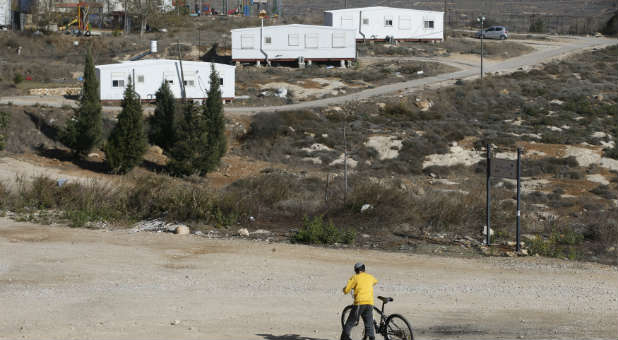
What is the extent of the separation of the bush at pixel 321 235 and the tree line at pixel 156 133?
55.8ft

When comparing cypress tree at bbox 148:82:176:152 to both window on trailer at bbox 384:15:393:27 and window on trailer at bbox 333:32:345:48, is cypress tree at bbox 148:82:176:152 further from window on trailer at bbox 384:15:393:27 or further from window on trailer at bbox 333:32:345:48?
window on trailer at bbox 384:15:393:27

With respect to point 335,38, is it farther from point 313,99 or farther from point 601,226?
point 601,226

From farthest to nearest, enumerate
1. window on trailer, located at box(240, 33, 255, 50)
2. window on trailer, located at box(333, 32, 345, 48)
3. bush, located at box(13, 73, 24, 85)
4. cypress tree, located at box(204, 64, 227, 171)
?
window on trailer, located at box(333, 32, 345, 48) → window on trailer, located at box(240, 33, 255, 50) → bush, located at box(13, 73, 24, 85) → cypress tree, located at box(204, 64, 227, 171)

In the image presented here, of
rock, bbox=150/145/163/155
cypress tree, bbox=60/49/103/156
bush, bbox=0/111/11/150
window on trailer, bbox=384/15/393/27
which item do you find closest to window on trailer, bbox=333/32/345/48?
window on trailer, bbox=384/15/393/27

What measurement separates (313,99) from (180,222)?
31.5 meters

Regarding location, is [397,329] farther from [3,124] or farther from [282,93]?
[282,93]

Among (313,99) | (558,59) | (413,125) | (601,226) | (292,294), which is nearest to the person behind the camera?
(292,294)

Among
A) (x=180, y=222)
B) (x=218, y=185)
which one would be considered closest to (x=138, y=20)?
(x=218, y=185)

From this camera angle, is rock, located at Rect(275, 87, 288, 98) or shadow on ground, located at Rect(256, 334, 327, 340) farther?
rock, located at Rect(275, 87, 288, 98)

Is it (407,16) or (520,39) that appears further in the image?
(520,39)

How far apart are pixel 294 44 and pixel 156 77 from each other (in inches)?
679

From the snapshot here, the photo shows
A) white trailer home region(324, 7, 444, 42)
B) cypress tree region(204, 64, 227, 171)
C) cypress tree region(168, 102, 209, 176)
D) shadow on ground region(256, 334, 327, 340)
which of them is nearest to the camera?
shadow on ground region(256, 334, 327, 340)

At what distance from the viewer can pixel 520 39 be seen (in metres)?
77.4

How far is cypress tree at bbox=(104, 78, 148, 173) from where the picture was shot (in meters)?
35.1
